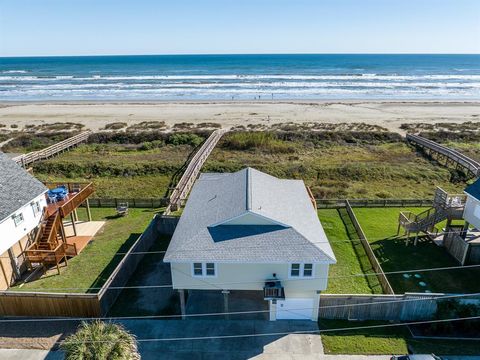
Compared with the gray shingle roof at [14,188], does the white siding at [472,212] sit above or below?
below

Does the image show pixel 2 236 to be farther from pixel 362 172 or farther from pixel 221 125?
pixel 221 125

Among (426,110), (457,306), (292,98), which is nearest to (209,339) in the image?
(457,306)

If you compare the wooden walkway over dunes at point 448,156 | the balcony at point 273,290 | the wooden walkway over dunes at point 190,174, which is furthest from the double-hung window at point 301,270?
the wooden walkway over dunes at point 448,156

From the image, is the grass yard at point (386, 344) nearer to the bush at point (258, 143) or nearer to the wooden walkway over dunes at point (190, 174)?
the wooden walkway over dunes at point (190, 174)

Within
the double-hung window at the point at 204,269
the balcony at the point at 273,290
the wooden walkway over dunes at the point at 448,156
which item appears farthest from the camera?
the wooden walkway over dunes at the point at 448,156

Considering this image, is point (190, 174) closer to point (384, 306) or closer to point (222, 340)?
point (222, 340)

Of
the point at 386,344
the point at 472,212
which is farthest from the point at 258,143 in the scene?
the point at 386,344
